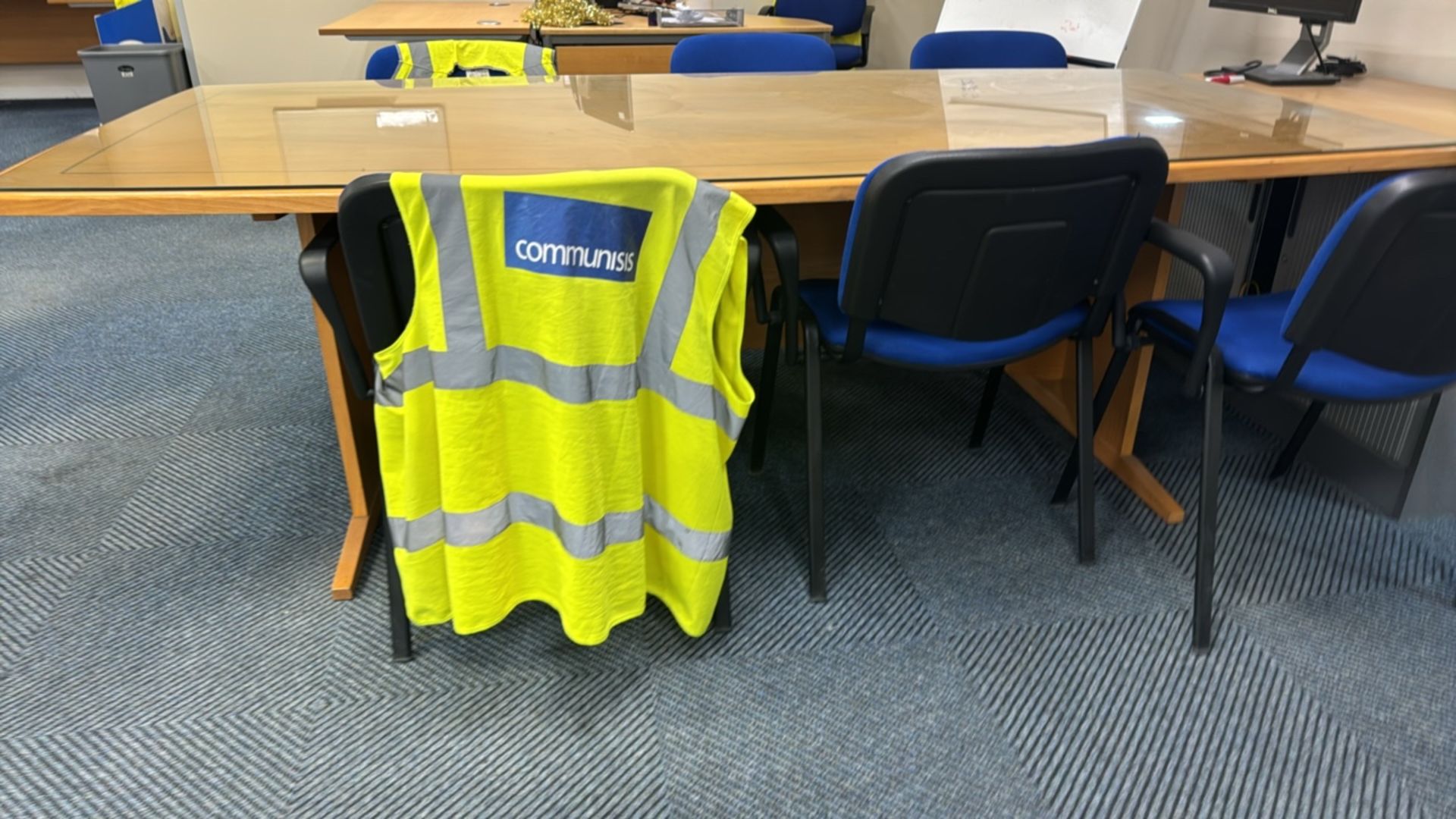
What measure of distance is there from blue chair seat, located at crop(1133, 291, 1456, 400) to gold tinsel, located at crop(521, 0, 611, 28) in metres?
2.47

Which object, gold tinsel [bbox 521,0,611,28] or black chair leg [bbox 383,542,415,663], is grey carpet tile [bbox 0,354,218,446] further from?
gold tinsel [bbox 521,0,611,28]

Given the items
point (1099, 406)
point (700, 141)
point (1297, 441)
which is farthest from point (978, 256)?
point (1297, 441)

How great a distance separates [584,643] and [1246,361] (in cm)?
111

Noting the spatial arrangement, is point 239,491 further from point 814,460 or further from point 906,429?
point 906,429

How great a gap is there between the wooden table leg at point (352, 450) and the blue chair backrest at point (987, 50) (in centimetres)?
179

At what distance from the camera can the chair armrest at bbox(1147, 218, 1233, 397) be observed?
1.29m

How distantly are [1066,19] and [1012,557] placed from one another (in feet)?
6.91

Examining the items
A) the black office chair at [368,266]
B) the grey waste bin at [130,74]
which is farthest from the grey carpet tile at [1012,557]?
the grey waste bin at [130,74]

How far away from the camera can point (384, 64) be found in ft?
7.37

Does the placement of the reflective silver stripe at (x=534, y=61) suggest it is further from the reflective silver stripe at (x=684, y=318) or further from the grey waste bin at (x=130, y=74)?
the grey waste bin at (x=130, y=74)

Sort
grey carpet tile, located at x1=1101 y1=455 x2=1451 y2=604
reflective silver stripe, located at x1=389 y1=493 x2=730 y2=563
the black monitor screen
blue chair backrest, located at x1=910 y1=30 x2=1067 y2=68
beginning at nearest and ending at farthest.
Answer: reflective silver stripe, located at x1=389 y1=493 x2=730 y2=563 → grey carpet tile, located at x1=1101 y1=455 x2=1451 y2=604 → the black monitor screen → blue chair backrest, located at x1=910 y1=30 x2=1067 y2=68

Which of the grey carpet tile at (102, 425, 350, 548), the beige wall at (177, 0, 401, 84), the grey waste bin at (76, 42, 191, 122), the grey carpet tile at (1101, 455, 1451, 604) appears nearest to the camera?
the grey carpet tile at (1101, 455, 1451, 604)

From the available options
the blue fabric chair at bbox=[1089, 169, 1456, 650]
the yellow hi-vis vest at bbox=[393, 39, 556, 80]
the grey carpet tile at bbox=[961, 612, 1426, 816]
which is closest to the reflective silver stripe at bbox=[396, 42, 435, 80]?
the yellow hi-vis vest at bbox=[393, 39, 556, 80]

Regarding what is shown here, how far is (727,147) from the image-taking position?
143 cm
